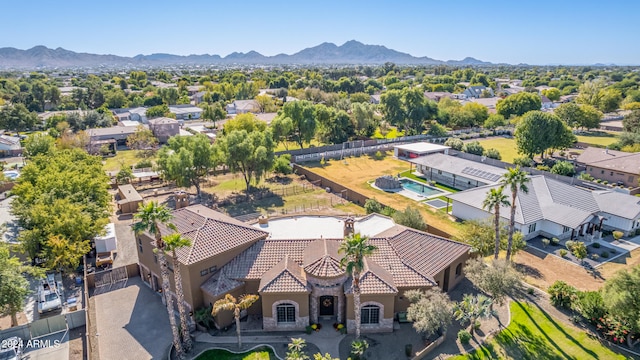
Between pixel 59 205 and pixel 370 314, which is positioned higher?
pixel 59 205

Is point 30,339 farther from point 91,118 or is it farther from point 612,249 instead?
point 91,118

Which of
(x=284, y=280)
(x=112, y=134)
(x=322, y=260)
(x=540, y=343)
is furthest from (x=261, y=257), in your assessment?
(x=112, y=134)

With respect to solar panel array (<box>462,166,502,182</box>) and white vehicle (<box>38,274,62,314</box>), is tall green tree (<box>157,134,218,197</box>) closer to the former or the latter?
white vehicle (<box>38,274,62,314</box>)

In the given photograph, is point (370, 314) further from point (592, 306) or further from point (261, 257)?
point (592, 306)

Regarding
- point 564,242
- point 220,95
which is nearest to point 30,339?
point 564,242

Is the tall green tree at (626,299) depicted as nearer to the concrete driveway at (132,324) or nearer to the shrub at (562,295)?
the shrub at (562,295)

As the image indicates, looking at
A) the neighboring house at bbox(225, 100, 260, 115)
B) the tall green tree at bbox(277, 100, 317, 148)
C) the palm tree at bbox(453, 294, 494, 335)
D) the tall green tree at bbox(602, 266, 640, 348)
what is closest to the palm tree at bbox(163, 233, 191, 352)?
the palm tree at bbox(453, 294, 494, 335)
